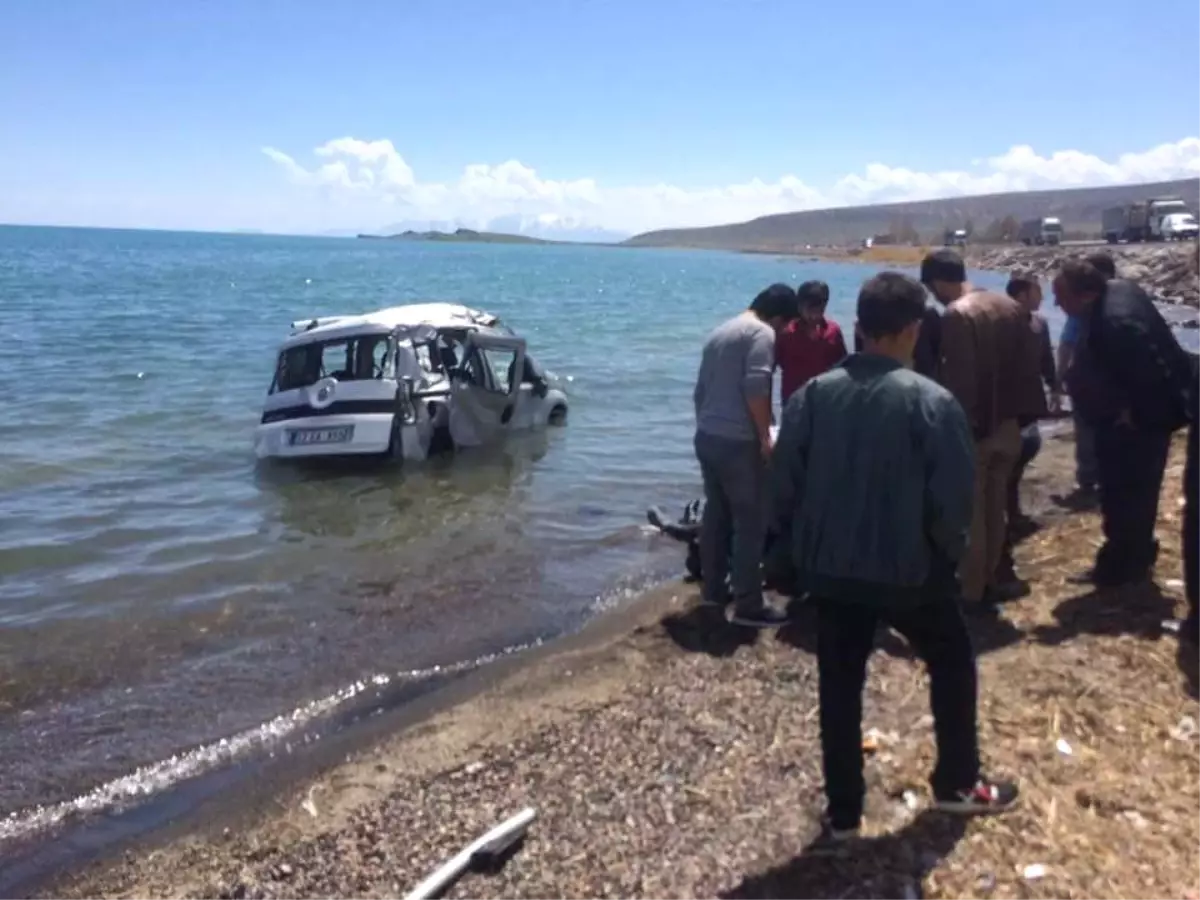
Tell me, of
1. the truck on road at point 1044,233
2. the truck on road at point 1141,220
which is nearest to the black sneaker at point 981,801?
the truck on road at point 1141,220

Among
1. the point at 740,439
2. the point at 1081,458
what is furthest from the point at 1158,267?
the point at 740,439

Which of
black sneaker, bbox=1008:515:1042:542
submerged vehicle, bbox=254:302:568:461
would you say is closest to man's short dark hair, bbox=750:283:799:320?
black sneaker, bbox=1008:515:1042:542

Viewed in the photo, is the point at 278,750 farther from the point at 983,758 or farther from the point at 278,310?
the point at 278,310

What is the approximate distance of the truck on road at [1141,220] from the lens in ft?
232

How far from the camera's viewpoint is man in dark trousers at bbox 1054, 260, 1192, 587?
6.03 metres

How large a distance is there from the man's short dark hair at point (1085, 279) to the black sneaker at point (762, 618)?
8.56 feet

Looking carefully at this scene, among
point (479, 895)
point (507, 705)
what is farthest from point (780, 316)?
point (479, 895)

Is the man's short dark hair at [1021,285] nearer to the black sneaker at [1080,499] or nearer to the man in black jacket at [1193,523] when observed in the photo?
the black sneaker at [1080,499]

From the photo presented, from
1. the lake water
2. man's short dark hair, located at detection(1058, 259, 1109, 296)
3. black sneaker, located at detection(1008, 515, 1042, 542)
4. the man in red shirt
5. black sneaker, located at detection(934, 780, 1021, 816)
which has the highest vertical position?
man's short dark hair, located at detection(1058, 259, 1109, 296)

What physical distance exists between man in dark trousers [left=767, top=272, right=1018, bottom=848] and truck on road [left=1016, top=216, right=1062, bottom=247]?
86.4m

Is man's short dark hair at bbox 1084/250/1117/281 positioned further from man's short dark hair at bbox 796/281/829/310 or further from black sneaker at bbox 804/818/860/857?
black sneaker at bbox 804/818/860/857

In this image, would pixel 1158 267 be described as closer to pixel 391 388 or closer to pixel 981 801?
pixel 391 388

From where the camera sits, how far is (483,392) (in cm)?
1492

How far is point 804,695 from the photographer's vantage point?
5.68 meters
